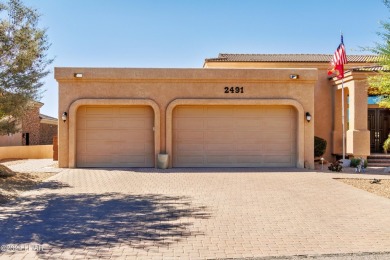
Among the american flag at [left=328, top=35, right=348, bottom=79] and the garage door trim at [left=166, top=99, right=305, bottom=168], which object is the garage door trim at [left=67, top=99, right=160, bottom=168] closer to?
the garage door trim at [left=166, top=99, right=305, bottom=168]

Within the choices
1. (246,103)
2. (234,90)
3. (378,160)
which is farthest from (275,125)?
(378,160)

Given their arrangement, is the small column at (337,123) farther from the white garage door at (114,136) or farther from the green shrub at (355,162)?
the white garage door at (114,136)

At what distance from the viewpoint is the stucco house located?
16203 millimetres

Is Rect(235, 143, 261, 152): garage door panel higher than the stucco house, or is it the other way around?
the stucco house

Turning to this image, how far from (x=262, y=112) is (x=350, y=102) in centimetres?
459

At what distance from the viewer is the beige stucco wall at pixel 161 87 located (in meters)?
16.1

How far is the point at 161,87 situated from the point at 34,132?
20.9 m

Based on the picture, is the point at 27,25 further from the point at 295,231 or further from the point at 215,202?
the point at 295,231

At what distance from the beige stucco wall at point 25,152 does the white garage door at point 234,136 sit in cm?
1222

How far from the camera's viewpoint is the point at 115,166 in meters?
16.5

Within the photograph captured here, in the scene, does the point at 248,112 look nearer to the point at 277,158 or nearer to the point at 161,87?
the point at 277,158

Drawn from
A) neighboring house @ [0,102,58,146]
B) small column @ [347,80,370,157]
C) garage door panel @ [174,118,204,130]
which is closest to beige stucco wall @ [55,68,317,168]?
garage door panel @ [174,118,204,130]

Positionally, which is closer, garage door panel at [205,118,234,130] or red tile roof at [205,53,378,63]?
garage door panel at [205,118,234,130]

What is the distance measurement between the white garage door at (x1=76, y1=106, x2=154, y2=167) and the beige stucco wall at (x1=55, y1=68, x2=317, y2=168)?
417 millimetres
